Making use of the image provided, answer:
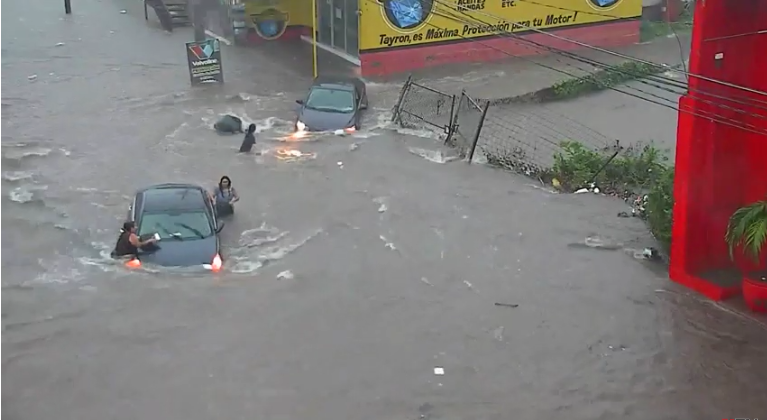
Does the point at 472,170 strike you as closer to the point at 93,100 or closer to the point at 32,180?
the point at 32,180

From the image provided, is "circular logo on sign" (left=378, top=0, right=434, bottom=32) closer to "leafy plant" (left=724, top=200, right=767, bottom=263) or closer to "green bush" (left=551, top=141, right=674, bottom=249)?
"green bush" (left=551, top=141, right=674, bottom=249)

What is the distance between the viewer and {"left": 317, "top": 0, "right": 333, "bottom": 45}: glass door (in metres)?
30.9

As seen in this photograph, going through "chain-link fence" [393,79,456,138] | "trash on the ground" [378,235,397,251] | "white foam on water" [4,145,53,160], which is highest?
"chain-link fence" [393,79,456,138]

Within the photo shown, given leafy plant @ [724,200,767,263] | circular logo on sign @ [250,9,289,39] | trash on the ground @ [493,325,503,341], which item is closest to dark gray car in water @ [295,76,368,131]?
circular logo on sign @ [250,9,289,39]

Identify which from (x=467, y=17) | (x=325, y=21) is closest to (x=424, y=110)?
(x=467, y=17)

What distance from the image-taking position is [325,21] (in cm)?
3141

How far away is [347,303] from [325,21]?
1941 centimetres

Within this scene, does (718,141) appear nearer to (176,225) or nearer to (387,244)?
(387,244)

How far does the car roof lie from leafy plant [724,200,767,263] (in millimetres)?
8141

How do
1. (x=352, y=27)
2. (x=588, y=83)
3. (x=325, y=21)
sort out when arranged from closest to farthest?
(x=588, y=83), (x=352, y=27), (x=325, y=21)

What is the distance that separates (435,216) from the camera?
1728cm

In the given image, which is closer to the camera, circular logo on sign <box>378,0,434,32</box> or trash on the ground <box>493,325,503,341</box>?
trash on the ground <box>493,325,503,341</box>

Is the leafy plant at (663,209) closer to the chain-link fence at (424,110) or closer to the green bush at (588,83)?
the chain-link fence at (424,110)

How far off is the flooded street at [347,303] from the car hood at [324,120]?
20.4 inches
